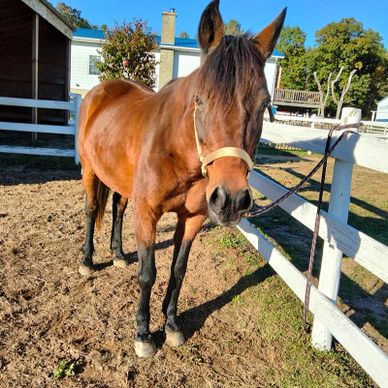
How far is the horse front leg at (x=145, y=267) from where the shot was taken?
247cm

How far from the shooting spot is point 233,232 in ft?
16.2

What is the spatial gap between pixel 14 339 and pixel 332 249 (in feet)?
7.56

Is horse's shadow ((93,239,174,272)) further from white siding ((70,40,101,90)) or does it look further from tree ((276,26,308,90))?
tree ((276,26,308,90))

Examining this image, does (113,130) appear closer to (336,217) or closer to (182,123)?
(182,123)

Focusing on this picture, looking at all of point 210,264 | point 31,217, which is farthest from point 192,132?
point 31,217

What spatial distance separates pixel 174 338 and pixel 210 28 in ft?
6.74

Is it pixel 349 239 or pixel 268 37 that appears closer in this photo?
pixel 268 37

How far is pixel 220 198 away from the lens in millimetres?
1663

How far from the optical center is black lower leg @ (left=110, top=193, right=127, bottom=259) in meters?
3.80

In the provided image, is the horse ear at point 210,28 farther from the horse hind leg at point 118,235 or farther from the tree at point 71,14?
the tree at point 71,14

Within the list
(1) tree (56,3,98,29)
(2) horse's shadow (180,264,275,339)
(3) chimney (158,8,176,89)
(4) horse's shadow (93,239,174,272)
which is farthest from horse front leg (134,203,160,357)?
(1) tree (56,3,98,29)

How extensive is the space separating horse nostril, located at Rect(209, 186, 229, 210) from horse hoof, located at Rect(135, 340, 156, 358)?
1302mm

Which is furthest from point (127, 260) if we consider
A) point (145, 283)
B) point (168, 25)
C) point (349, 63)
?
A: point (349, 63)

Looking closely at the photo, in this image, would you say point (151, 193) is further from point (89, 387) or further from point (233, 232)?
point (233, 232)
